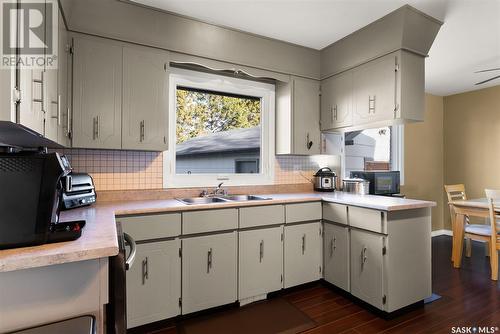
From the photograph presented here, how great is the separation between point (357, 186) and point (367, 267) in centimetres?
102

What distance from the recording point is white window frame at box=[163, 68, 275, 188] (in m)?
2.63

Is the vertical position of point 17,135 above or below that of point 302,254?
above

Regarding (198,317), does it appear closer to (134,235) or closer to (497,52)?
(134,235)

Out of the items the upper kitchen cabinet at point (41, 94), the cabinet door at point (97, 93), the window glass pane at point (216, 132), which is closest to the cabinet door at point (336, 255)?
the window glass pane at point (216, 132)

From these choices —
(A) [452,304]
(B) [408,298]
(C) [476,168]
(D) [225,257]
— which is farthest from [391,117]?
(C) [476,168]

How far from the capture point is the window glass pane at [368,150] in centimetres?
391

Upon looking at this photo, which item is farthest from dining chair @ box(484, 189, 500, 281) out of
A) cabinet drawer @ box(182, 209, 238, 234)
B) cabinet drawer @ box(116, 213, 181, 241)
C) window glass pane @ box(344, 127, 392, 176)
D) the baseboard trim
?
cabinet drawer @ box(116, 213, 181, 241)

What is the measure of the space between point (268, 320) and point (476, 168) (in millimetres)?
4360

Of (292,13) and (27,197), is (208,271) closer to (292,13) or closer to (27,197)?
(27,197)

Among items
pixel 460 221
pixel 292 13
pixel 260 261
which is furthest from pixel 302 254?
pixel 292 13

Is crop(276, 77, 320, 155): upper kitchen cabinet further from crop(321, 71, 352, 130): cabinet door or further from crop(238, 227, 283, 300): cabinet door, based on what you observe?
crop(238, 227, 283, 300): cabinet door

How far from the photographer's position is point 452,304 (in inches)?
93.1

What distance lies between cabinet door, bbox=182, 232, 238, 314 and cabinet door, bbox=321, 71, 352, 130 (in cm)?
168

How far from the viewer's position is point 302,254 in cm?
261
